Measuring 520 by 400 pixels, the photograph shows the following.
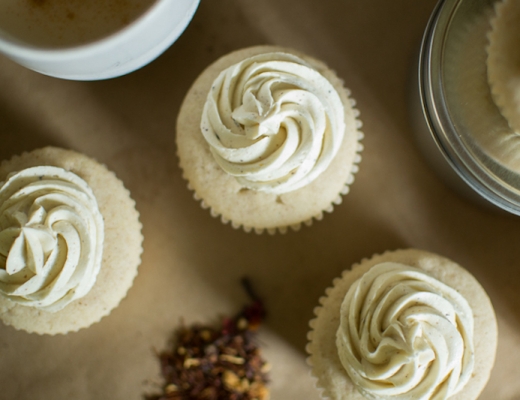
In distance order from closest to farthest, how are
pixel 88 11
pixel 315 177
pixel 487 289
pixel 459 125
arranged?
pixel 88 11
pixel 459 125
pixel 315 177
pixel 487 289

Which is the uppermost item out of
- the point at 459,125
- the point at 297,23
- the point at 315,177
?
the point at 297,23

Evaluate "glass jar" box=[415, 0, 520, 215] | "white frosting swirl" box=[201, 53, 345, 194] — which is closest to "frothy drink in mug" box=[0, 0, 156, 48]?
"white frosting swirl" box=[201, 53, 345, 194]

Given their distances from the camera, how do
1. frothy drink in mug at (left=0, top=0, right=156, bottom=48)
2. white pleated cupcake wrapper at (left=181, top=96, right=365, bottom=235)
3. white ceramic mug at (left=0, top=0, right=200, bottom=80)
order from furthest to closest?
1. white pleated cupcake wrapper at (left=181, top=96, right=365, bottom=235)
2. frothy drink in mug at (left=0, top=0, right=156, bottom=48)
3. white ceramic mug at (left=0, top=0, right=200, bottom=80)

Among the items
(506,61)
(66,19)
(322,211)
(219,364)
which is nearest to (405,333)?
(322,211)

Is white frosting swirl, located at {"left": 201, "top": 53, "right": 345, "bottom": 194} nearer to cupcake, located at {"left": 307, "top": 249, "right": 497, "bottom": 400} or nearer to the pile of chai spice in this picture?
cupcake, located at {"left": 307, "top": 249, "right": 497, "bottom": 400}

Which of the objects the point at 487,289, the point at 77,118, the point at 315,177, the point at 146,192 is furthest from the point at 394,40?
the point at 77,118

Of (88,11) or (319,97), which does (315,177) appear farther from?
(88,11)
